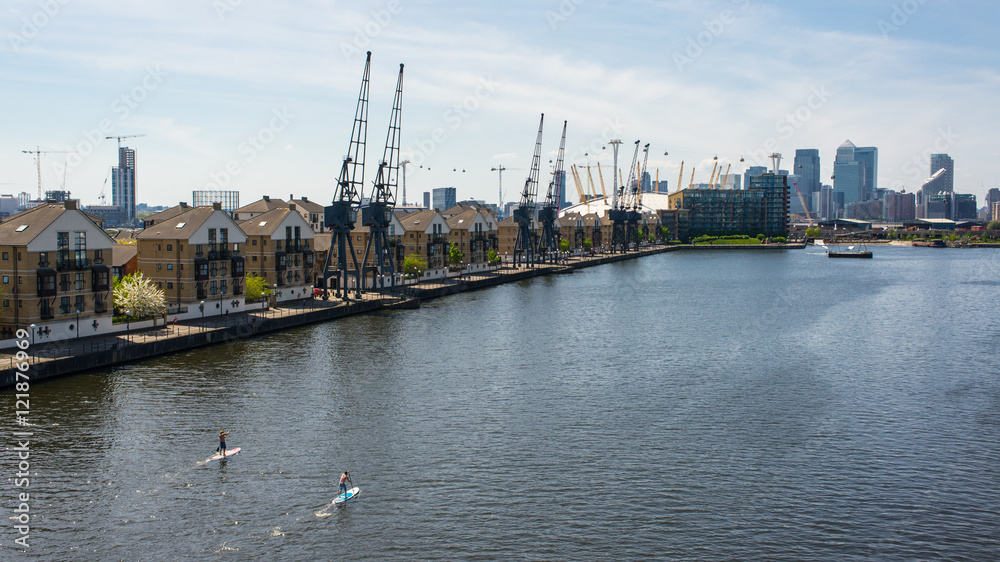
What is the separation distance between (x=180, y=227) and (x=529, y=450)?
43972 millimetres

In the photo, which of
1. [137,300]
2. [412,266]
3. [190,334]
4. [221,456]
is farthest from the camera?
[412,266]

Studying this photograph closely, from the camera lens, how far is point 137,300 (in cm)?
5362

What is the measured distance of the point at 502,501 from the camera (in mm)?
26484

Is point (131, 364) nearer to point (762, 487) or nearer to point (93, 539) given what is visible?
point (93, 539)

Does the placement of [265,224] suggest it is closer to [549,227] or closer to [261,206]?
[261,206]

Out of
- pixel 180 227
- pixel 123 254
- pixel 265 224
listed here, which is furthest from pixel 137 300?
pixel 265 224

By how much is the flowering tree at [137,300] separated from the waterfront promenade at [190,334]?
1.32m

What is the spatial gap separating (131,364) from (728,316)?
55251 millimetres

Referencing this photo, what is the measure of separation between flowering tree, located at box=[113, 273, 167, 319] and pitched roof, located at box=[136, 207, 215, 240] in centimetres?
757

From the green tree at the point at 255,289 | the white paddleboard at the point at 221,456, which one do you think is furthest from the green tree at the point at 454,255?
the white paddleboard at the point at 221,456

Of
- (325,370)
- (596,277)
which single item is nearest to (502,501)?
(325,370)

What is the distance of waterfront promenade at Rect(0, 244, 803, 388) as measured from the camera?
42.9 metres

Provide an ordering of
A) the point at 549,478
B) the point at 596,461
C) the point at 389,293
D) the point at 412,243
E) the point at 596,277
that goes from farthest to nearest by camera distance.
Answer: the point at 596,277
the point at 412,243
the point at 389,293
the point at 596,461
the point at 549,478

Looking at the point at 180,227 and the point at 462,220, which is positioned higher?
the point at 462,220
